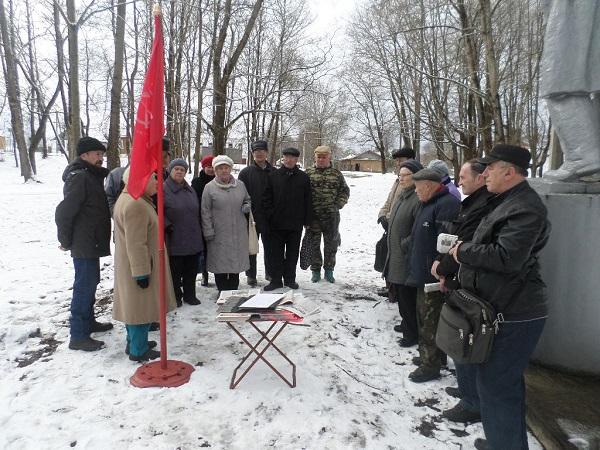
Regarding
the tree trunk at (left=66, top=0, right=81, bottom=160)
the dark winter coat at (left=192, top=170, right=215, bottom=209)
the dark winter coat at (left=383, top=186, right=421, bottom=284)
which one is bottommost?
the dark winter coat at (left=383, top=186, right=421, bottom=284)

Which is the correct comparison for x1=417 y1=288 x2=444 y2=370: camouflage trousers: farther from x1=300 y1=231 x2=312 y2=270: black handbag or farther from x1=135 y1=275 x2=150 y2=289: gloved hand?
x1=300 y1=231 x2=312 y2=270: black handbag

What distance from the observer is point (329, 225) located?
5.96 metres

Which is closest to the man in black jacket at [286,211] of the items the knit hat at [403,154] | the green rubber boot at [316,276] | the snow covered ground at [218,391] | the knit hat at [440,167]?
the green rubber boot at [316,276]

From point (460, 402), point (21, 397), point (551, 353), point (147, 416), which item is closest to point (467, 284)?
point (460, 402)

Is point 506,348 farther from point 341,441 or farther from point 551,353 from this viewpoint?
point 551,353

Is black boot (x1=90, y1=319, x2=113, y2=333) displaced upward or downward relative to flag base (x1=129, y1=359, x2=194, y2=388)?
upward

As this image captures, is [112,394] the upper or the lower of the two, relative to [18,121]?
lower

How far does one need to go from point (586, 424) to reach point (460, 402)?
78cm

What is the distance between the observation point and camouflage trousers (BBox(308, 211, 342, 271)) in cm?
597

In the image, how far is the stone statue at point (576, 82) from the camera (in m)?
3.43

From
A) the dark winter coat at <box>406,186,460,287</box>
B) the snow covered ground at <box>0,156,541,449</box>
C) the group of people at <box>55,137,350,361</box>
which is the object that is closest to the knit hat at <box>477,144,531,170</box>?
the dark winter coat at <box>406,186,460,287</box>

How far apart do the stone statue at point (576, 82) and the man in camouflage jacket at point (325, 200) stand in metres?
2.83

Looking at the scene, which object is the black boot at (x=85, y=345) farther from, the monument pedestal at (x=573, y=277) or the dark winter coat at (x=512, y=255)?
the monument pedestal at (x=573, y=277)

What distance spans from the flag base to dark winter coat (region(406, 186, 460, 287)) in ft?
6.86
